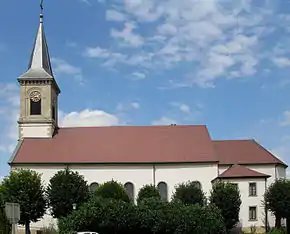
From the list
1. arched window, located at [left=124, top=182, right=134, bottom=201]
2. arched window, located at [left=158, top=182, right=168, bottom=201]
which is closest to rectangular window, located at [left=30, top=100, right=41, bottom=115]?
arched window, located at [left=124, top=182, right=134, bottom=201]

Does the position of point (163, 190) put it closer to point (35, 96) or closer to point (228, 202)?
point (228, 202)

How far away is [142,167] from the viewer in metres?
69.9

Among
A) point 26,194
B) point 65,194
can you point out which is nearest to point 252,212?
point 65,194

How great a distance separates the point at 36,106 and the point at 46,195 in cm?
1872

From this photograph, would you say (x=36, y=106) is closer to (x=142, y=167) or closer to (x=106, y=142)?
(x=106, y=142)

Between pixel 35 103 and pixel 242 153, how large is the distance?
29.0 m

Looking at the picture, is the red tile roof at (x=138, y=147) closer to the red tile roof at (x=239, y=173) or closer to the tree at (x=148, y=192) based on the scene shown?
the red tile roof at (x=239, y=173)

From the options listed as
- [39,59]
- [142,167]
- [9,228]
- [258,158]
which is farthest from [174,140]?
[9,228]

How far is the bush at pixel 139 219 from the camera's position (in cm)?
5106

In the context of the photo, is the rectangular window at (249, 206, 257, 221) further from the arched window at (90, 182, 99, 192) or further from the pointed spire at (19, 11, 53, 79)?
the pointed spire at (19, 11, 53, 79)

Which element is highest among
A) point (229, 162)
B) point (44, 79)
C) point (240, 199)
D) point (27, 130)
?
point (44, 79)

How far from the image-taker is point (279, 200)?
61.1m

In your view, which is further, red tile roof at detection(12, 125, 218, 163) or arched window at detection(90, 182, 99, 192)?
red tile roof at detection(12, 125, 218, 163)

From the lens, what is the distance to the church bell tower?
73.2 metres
